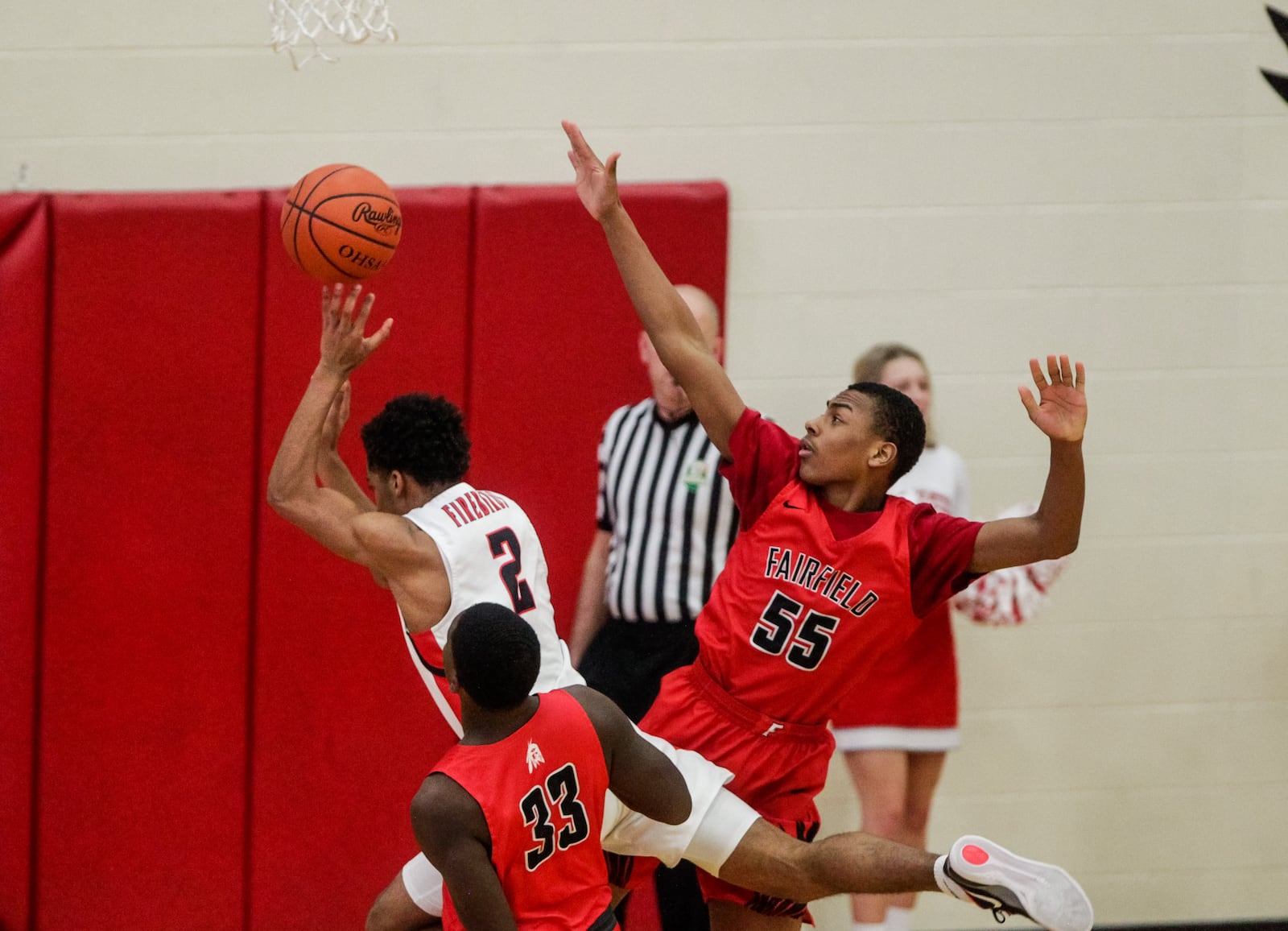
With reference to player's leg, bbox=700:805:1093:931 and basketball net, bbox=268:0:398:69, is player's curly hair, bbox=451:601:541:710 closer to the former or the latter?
player's leg, bbox=700:805:1093:931

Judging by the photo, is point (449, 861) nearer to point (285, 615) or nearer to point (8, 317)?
point (285, 615)

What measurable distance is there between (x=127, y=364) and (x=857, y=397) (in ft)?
8.93

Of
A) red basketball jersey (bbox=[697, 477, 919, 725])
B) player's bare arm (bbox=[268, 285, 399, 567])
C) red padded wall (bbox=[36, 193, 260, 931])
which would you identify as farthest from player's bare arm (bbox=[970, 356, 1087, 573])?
red padded wall (bbox=[36, 193, 260, 931])

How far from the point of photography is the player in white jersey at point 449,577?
310 cm

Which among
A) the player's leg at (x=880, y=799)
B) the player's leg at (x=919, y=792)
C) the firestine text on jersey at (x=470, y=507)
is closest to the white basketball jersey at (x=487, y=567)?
the firestine text on jersey at (x=470, y=507)

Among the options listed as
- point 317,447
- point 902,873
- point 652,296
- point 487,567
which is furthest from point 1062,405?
point 317,447

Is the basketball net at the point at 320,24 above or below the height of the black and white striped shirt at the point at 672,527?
above

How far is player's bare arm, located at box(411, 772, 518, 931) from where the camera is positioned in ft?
8.78

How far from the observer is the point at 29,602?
4.74 metres

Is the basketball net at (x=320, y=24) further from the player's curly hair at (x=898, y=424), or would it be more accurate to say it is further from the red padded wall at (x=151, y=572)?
the player's curly hair at (x=898, y=424)

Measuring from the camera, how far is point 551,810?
2.79 m

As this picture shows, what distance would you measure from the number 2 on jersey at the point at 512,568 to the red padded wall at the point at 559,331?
60.3 inches

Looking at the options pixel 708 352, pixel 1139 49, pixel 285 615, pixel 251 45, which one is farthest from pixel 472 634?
pixel 1139 49

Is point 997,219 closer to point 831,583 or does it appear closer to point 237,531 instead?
point 831,583
